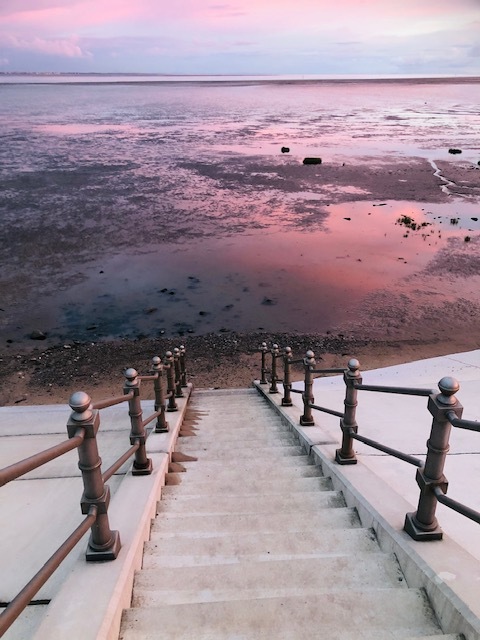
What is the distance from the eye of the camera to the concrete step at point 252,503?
12.2ft

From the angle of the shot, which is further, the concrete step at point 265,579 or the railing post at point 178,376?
the railing post at point 178,376

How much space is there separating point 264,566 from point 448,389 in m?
1.61

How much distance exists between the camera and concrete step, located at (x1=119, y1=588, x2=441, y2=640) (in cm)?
229

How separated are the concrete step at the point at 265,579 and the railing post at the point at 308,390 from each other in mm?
2433

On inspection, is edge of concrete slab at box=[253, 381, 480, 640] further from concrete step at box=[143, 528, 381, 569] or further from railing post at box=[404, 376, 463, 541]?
concrete step at box=[143, 528, 381, 569]

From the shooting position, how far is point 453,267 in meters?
17.6

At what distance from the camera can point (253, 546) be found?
3.13 meters

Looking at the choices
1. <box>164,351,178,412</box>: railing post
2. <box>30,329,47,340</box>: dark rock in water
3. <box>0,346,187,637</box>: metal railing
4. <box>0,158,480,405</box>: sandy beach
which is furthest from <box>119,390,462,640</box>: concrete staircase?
<box>30,329,47,340</box>: dark rock in water

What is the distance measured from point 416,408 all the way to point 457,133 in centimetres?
5869

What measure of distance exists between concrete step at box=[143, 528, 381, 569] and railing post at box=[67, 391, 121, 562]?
0.40 m

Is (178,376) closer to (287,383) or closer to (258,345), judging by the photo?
(287,383)

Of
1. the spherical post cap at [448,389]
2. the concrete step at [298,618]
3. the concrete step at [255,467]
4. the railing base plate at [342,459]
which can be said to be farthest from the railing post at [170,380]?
the spherical post cap at [448,389]

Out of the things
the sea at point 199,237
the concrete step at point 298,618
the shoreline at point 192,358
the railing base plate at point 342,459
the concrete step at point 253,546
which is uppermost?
the concrete step at point 298,618

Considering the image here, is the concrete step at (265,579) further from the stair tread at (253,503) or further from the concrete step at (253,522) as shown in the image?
the stair tread at (253,503)
